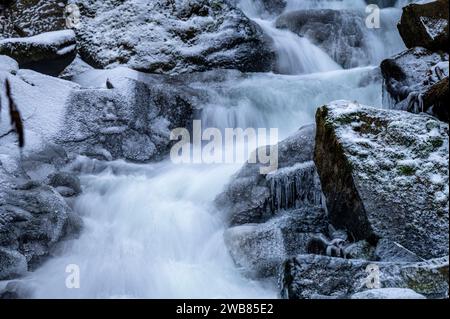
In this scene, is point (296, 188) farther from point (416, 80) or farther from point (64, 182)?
point (64, 182)

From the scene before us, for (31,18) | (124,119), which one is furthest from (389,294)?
(31,18)

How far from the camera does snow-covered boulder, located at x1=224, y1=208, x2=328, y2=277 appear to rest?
5523 mm

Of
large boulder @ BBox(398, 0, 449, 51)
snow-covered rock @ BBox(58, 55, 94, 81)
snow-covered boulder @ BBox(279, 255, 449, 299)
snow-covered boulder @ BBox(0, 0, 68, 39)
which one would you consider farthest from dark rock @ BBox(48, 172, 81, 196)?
large boulder @ BBox(398, 0, 449, 51)

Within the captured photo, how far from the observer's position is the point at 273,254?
557 cm

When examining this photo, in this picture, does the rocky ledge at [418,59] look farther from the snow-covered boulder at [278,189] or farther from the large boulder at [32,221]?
the large boulder at [32,221]

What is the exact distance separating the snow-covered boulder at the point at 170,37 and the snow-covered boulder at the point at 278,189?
428 cm

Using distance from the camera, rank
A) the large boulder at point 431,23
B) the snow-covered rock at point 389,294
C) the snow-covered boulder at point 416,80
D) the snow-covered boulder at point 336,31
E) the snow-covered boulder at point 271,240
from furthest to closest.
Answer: the snow-covered boulder at point 336,31 < the large boulder at point 431,23 < the snow-covered boulder at point 416,80 < the snow-covered boulder at point 271,240 < the snow-covered rock at point 389,294

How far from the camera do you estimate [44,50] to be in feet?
32.1

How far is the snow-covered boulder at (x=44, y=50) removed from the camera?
383 inches

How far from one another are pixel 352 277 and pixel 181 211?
3.02m

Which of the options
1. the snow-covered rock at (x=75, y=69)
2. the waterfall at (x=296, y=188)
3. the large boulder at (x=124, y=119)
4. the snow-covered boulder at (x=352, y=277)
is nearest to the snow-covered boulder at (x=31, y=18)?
the snow-covered rock at (x=75, y=69)

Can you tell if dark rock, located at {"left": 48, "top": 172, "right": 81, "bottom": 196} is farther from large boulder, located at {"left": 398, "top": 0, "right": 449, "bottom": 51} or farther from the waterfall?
large boulder, located at {"left": 398, "top": 0, "right": 449, "bottom": 51}

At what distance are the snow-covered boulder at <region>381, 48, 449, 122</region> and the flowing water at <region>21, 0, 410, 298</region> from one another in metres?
1.91
